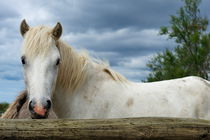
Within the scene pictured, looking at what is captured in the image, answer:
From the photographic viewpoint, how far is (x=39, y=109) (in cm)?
309

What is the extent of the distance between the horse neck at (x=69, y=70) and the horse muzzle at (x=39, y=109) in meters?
0.71

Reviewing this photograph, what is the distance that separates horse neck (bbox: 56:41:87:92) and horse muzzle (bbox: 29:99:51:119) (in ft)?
2.32

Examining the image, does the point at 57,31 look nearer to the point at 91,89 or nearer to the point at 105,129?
the point at 91,89

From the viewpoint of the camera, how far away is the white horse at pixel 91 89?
3.54 meters

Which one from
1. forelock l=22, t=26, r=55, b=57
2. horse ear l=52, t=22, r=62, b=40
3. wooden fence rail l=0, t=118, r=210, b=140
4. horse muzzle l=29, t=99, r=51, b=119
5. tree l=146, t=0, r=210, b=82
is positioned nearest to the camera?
wooden fence rail l=0, t=118, r=210, b=140

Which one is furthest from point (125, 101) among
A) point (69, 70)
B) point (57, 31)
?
point (57, 31)

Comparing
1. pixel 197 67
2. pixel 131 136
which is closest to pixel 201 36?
pixel 197 67

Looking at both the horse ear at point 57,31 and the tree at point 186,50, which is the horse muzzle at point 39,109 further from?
the tree at point 186,50

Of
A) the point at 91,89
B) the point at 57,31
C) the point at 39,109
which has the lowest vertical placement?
the point at 39,109

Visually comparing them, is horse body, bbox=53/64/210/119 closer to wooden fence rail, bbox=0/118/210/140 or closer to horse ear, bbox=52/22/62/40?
horse ear, bbox=52/22/62/40

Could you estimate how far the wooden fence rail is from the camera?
214 centimetres

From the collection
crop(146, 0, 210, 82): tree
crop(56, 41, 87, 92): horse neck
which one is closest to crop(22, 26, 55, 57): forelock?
crop(56, 41, 87, 92): horse neck

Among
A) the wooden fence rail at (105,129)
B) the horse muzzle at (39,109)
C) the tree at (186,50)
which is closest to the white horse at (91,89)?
the horse muzzle at (39,109)

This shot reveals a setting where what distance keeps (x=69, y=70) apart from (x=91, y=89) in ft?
1.23
